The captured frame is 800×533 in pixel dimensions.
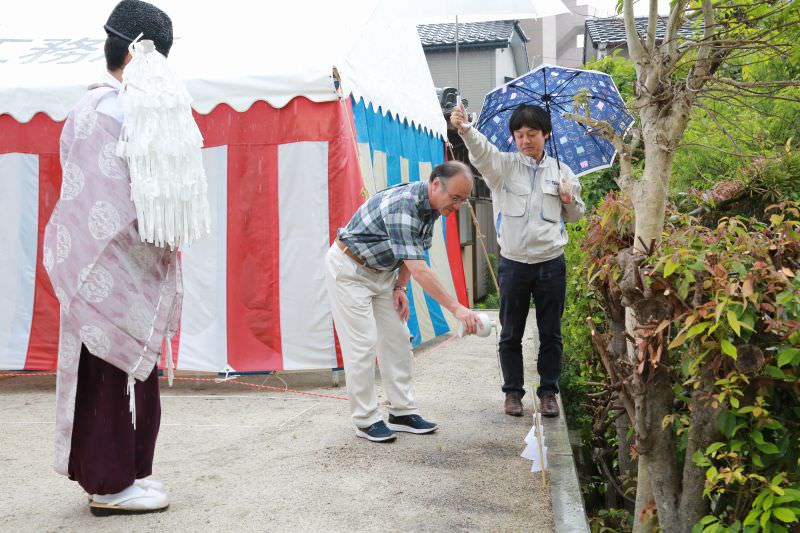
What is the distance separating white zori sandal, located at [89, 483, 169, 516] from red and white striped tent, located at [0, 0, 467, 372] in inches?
98.2

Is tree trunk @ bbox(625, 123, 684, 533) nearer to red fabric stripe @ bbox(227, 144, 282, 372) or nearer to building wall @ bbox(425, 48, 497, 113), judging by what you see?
red fabric stripe @ bbox(227, 144, 282, 372)

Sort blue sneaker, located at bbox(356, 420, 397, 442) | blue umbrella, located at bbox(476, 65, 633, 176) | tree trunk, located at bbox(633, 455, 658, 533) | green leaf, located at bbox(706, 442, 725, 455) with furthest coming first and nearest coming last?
blue umbrella, located at bbox(476, 65, 633, 176) → blue sneaker, located at bbox(356, 420, 397, 442) → tree trunk, located at bbox(633, 455, 658, 533) → green leaf, located at bbox(706, 442, 725, 455)

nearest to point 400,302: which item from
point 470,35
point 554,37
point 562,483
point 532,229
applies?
point 532,229

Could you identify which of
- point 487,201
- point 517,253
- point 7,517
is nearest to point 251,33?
point 517,253

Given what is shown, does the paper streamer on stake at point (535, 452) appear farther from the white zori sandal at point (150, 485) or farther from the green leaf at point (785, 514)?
the white zori sandal at point (150, 485)

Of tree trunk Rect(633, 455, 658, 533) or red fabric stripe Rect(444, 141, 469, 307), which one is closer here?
tree trunk Rect(633, 455, 658, 533)

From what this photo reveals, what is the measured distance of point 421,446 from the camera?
13.4 ft

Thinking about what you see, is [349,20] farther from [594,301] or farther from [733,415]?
[733,415]

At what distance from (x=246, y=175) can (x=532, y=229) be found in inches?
91.9

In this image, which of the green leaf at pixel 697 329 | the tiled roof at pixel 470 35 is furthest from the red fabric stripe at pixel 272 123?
the tiled roof at pixel 470 35

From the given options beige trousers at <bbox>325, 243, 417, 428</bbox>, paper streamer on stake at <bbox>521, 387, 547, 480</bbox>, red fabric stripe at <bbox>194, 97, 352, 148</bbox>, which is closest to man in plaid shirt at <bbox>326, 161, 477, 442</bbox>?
beige trousers at <bbox>325, 243, 417, 428</bbox>

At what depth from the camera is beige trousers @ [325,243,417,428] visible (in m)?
4.07

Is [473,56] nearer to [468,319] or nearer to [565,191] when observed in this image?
[565,191]

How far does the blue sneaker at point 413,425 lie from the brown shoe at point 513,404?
54cm
